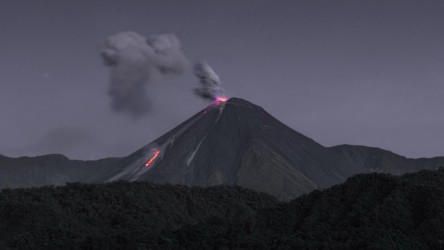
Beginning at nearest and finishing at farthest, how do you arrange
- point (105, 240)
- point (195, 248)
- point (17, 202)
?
point (195, 248) < point (105, 240) < point (17, 202)

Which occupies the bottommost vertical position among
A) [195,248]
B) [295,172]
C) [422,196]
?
[195,248]

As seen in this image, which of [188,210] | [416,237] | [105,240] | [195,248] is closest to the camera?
[416,237]

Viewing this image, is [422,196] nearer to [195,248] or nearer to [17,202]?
[195,248]

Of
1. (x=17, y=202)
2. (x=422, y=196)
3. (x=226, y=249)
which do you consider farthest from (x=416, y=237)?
(x=17, y=202)

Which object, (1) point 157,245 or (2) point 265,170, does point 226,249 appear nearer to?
(1) point 157,245

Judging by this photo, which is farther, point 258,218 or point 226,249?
point 258,218

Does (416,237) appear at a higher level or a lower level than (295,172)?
lower

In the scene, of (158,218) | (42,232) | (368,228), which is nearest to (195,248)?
(368,228)
